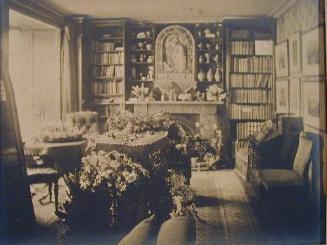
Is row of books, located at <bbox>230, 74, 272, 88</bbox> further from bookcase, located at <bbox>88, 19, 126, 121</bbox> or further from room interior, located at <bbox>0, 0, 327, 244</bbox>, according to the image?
bookcase, located at <bbox>88, 19, 126, 121</bbox>

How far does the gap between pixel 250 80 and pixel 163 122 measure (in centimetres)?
72

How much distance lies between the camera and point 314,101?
284cm

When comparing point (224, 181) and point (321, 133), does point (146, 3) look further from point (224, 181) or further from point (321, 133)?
point (321, 133)

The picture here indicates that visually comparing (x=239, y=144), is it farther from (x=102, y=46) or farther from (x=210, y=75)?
(x=102, y=46)

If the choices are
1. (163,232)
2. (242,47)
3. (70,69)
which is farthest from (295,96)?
(70,69)

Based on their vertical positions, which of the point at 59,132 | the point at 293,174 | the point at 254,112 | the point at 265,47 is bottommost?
the point at 293,174

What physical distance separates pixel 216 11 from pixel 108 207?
1588mm

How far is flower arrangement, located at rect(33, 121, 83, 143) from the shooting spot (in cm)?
256

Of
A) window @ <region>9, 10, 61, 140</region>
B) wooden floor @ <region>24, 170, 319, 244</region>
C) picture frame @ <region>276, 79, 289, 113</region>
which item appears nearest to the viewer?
window @ <region>9, 10, 61, 140</region>

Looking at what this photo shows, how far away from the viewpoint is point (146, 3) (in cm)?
273

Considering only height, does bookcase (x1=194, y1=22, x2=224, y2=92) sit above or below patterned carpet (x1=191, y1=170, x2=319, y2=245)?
above

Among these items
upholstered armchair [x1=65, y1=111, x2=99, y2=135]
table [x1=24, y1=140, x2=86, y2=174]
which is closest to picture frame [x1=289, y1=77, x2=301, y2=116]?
upholstered armchair [x1=65, y1=111, x2=99, y2=135]

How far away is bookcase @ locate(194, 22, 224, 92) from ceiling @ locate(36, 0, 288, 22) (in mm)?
79

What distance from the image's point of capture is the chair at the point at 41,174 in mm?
2473
